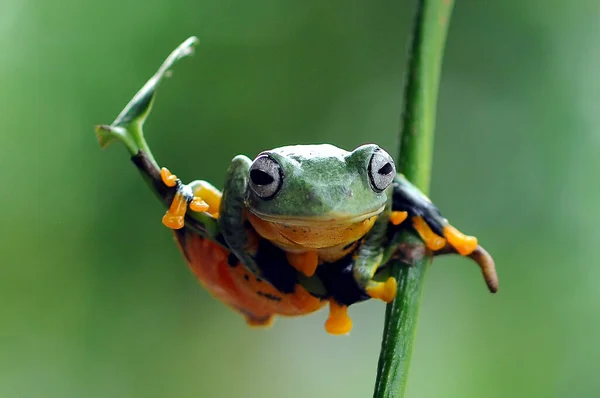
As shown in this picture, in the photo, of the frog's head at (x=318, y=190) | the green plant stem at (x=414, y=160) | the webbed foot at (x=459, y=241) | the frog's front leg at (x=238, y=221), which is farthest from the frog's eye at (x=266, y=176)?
the webbed foot at (x=459, y=241)

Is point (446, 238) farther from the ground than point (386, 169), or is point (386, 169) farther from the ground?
point (386, 169)

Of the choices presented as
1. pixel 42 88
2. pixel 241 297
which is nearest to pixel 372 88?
pixel 42 88

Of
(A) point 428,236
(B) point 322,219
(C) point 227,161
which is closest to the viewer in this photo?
(B) point 322,219

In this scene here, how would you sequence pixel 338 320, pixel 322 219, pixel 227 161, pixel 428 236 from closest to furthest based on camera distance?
1. pixel 322 219
2. pixel 428 236
3. pixel 338 320
4. pixel 227 161

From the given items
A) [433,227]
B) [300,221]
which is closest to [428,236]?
[433,227]

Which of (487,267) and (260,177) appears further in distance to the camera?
(487,267)

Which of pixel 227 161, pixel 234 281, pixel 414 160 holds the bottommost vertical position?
pixel 227 161

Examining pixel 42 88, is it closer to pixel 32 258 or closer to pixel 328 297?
pixel 32 258

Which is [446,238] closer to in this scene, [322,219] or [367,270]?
[367,270]
